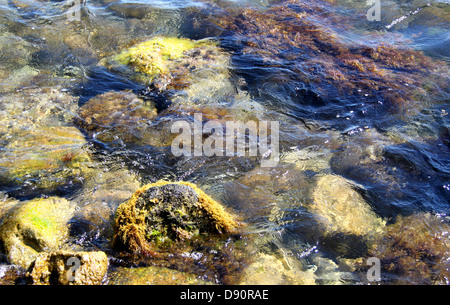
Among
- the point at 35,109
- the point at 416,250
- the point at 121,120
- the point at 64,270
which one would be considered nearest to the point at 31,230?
the point at 64,270

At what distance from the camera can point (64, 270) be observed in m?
3.56

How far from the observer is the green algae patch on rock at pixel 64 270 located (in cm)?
354

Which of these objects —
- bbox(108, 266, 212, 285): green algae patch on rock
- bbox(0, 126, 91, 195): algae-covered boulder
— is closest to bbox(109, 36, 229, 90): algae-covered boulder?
bbox(0, 126, 91, 195): algae-covered boulder

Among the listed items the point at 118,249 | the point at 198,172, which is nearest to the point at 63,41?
the point at 198,172

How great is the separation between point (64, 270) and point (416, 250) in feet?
15.0

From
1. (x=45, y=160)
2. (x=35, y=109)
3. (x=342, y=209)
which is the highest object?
(x=35, y=109)

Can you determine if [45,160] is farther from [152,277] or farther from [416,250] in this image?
[416,250]

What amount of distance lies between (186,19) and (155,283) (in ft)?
31.0

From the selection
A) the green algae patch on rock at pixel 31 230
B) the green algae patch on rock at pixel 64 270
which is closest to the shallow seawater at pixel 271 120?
the green algae patch on rock at pixel 31 230

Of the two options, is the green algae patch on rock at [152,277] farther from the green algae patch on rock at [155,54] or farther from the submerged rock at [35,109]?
the green algae patch on rock at [155,54]

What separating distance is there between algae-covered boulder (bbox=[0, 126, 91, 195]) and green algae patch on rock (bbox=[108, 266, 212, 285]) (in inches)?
86.2

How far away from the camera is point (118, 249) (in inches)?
163

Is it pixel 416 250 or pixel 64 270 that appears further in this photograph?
pixel 416 250

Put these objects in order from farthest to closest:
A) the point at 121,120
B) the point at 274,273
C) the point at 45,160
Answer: the point at 121,120
the point at 45,160
the point at 274,273
